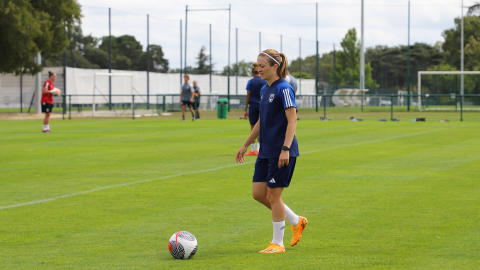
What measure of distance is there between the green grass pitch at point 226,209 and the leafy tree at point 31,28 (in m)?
20.1

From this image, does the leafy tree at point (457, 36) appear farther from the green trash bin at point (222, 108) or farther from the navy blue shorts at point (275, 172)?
the navy blue shorts at point (275, 172)

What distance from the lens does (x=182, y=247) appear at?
5.00 metres

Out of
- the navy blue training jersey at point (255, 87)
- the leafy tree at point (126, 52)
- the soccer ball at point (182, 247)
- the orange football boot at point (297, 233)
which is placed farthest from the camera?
the leafy tree at point (126, 52)

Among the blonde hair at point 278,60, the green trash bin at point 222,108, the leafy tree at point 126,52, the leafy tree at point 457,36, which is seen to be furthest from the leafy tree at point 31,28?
the leafy tree at point 457,36

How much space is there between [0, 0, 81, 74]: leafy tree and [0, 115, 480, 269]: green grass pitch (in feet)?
66.0

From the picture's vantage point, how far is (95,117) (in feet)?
107

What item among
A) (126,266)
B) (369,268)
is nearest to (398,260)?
(369,268)

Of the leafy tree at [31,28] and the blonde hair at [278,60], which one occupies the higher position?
the leafy tree at [31,28]

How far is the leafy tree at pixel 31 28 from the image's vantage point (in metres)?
31.8

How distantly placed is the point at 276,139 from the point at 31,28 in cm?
3034

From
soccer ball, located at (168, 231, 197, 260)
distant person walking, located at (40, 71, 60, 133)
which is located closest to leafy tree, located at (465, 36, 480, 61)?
distant person walking, located at (40, 71, 60, 133)

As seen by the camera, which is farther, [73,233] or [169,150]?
[169,150]

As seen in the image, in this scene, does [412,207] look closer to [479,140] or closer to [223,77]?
[479,140]

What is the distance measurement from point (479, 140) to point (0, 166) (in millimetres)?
13384
